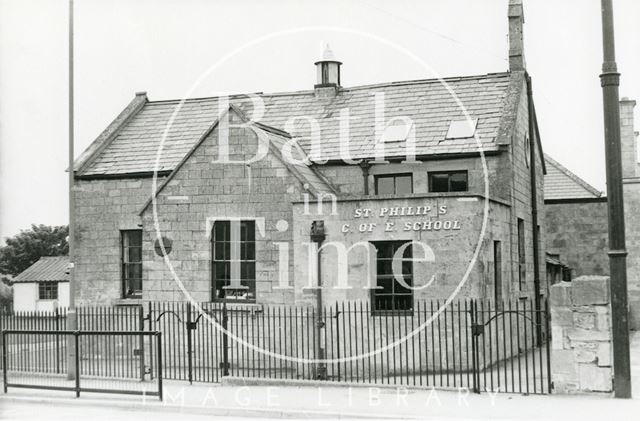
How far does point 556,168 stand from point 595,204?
11.1ft

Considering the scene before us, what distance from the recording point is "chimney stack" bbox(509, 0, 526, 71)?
23.1 meters

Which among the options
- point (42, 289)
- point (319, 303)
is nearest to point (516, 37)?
point (319, 303)

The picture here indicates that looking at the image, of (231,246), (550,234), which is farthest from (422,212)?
(550,234)

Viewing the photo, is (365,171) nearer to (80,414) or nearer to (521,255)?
(521,255)

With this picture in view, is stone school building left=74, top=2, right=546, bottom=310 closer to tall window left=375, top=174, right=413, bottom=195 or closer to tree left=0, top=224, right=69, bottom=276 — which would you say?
tall window left=375, top=174, right=413, bottom=195

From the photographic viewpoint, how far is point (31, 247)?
6456cm

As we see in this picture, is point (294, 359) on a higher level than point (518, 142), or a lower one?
lower

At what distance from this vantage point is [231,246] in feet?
61.8

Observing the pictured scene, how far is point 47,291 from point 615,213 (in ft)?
152

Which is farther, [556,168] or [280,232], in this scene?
[556,168]

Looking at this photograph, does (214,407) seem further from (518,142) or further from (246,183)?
(518,142)

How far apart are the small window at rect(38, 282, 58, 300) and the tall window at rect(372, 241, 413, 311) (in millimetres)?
39372

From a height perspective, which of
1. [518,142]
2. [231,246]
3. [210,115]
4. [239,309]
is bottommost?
[239,309]

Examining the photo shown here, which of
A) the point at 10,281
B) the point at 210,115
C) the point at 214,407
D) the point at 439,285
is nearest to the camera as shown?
the point at 214,407
